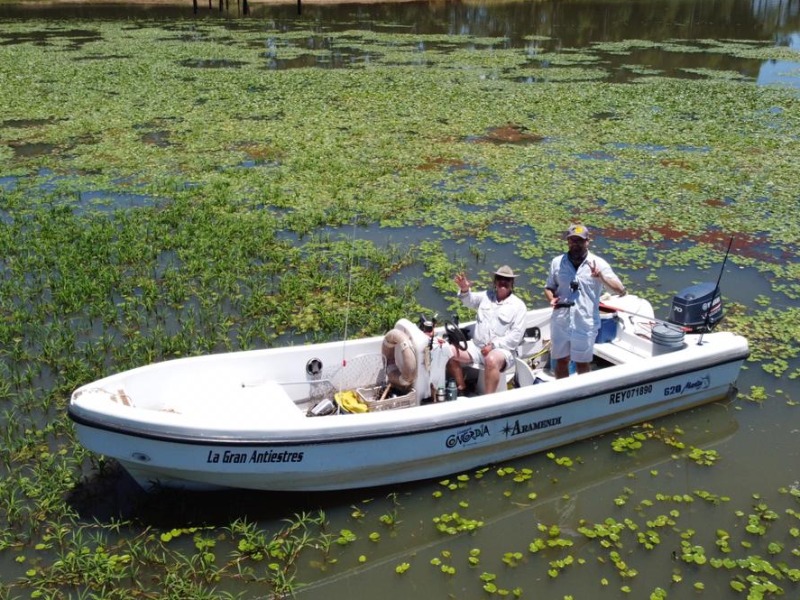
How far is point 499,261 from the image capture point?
11.0 meters

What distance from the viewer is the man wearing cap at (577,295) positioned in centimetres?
704

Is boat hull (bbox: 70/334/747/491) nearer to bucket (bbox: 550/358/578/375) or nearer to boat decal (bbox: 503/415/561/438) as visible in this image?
boat decal (bbox: 503/415/561/438)

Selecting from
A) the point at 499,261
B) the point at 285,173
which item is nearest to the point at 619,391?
the point at 499,261

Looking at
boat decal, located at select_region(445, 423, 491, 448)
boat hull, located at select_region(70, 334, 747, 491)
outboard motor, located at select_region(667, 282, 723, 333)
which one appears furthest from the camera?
outboard motor, located at select_region(667, 282, 723, 333)

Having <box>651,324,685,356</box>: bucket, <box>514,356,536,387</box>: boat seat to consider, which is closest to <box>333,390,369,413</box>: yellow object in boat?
<box>514,356,536,387</box>: boat seat

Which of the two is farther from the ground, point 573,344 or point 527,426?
point 573,344

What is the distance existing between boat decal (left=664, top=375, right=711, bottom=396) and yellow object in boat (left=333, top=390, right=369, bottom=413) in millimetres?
3112

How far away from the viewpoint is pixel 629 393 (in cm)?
712

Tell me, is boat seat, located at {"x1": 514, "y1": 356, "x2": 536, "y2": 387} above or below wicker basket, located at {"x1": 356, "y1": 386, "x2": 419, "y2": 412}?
above

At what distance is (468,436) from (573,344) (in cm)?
160

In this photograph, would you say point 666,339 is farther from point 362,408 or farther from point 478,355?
point 362,408

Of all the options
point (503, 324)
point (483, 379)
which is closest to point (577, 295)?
point (503, 324)

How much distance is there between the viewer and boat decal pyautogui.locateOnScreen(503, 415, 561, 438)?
21.7 feet

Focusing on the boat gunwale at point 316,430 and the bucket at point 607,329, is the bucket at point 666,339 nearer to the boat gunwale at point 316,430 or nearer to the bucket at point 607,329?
the bucket at point 607,329
